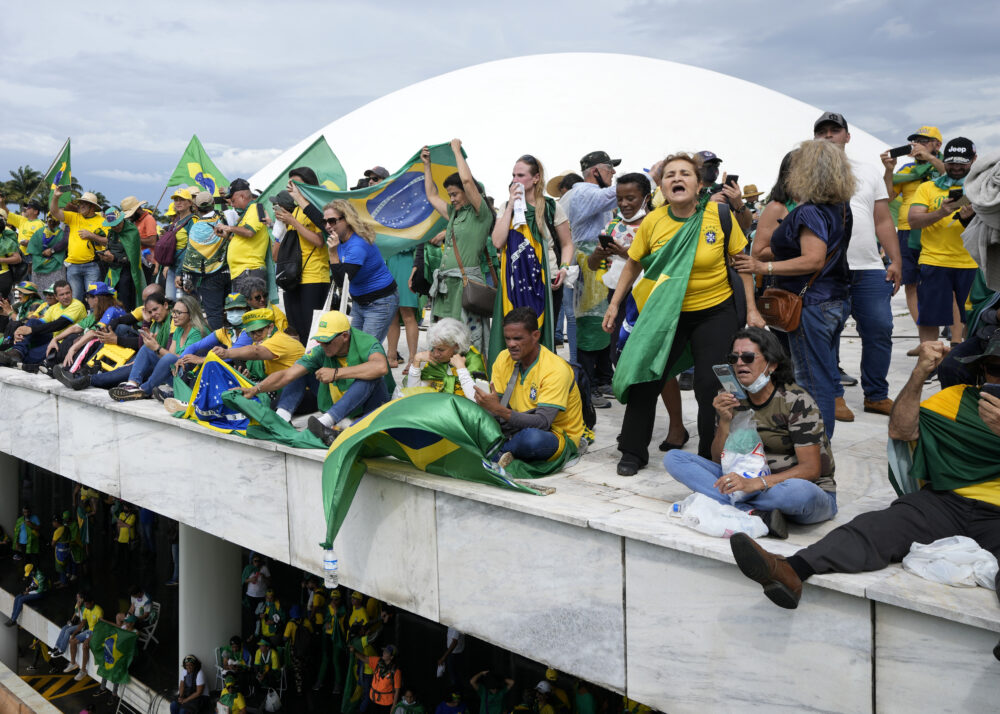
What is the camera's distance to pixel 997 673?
2758 millimetres

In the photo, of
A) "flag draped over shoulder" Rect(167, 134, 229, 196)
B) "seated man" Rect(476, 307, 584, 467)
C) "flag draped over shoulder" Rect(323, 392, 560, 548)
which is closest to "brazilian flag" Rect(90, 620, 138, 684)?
"flag draped over shoulder" Rect(167, 134, 229, 196)

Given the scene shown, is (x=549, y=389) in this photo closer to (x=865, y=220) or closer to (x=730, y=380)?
(x=730, y=380)

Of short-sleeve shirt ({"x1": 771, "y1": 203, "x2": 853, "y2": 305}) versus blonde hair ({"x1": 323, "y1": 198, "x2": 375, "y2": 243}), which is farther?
blonde hair ({"x1": 323, "y1": 198, "x2": 375, "y2": 243})

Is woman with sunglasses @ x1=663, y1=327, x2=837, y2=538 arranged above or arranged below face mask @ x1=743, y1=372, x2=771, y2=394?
below

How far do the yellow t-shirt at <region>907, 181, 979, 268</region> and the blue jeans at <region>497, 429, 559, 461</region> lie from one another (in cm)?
348

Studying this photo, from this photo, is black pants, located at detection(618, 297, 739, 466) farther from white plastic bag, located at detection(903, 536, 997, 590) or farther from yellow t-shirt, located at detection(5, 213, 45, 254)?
yellow t-shirt, located at detection(5, 213, 45, 254)

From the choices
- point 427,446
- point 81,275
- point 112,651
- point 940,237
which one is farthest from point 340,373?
point 112,651

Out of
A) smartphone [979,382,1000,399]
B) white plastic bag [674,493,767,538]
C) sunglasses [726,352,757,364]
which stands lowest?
white plastic bag [674,493,767,538]

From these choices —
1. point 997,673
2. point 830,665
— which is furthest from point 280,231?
point 997,673

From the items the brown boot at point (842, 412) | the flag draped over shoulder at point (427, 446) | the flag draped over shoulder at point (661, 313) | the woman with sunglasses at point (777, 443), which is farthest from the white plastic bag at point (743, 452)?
the brown boot at point (842, 412)

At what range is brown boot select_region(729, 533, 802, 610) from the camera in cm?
297

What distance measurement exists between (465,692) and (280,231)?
17.6 ft

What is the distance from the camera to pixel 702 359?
4.43m

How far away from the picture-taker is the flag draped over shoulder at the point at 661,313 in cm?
433
